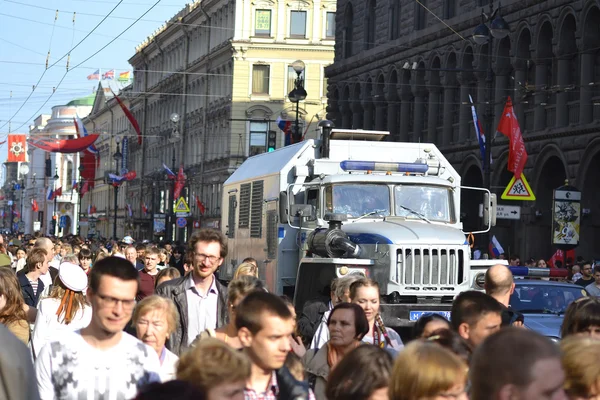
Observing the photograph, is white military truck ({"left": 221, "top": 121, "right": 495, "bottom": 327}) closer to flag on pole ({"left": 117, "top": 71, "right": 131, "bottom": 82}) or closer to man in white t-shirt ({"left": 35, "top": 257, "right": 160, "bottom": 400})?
man in white t-shirt ({"left": 35, "top": 257, "right": 160, "bottom": 400})

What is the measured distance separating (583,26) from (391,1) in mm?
19388

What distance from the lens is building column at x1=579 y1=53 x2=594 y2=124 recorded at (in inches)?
1483

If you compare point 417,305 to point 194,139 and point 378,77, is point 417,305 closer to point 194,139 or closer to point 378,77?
point 378,77

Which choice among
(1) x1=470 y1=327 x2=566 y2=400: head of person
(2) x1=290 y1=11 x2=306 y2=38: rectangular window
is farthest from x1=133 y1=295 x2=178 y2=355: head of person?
(2) x1=290 y1=11 x2=306 y2=38: rectangular window

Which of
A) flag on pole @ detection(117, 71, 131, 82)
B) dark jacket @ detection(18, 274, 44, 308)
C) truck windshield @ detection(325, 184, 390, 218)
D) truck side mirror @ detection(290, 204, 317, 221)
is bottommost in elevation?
dark jacket @ detection(18, 274, 44, 308)

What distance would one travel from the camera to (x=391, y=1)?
56.2 metres

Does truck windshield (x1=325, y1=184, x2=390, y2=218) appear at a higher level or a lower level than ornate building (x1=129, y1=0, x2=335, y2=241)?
lower

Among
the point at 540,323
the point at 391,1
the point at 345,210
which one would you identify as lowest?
the point at 540,323

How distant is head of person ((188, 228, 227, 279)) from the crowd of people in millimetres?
11

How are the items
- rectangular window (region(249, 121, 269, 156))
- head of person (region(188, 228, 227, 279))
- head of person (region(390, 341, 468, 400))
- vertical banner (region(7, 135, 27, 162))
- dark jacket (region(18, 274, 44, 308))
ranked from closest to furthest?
head of person (region(390, 341, 468, 400)), head of person (region(188, 228, 227, 279)), dark jacket (region(18, 274, 44, 308)), rectangular window (region(249, 121, 269, 156)), vertical banner (region(7, 135, 27, 162))

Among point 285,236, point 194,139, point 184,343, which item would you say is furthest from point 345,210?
point 194,139

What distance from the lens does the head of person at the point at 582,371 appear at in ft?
18.6

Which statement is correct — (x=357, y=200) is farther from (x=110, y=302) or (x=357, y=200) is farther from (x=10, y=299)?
(x=110, y=302)

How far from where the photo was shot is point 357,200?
62.4ft
